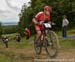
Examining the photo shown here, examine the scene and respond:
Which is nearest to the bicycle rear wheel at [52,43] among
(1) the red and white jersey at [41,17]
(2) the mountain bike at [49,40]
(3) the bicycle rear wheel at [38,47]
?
(2) the mountain bike at [49,40]

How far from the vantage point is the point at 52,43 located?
35.8ft

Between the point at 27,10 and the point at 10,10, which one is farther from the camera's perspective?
the point at 27,10

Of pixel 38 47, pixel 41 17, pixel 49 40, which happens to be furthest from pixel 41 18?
pixel 38 47

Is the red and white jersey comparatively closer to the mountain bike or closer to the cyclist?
the cyclist

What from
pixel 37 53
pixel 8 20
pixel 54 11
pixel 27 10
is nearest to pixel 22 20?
pixel 27 10

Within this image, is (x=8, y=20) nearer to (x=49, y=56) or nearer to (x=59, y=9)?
(x=59, y=9)

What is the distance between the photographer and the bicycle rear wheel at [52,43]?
10.8 meters

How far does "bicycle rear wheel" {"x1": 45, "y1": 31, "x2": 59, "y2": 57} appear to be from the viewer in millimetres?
10814

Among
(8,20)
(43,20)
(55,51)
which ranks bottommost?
(8,20)

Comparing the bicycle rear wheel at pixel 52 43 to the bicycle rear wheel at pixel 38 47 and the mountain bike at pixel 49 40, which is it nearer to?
the mountain bike at pixel 49 40

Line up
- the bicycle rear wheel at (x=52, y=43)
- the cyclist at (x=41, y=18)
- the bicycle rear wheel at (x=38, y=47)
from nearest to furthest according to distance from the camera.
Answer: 1. the bicycle rear wheel at (x=52, y=43)
2. the cyclist at (x=41, y=18)
3. the bicycle rear wheel at (x=38, y=47)

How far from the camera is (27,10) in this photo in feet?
159

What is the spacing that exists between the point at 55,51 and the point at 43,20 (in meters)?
1.15

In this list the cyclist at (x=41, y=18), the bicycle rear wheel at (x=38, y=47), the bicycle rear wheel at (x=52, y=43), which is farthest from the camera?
the bicycle rear wheel at (x=38, y=47)
